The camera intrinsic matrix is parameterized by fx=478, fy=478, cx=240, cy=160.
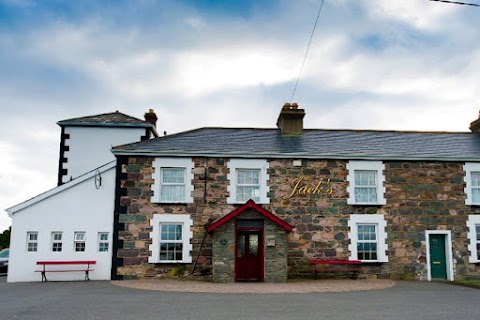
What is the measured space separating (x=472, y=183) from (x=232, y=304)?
42.5 ft

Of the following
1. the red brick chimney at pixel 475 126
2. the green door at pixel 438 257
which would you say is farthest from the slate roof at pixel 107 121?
the red brick chimney at pixel 475 126

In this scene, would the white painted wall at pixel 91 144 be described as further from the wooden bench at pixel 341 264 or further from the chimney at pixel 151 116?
the wooden bench at pixel 341 264

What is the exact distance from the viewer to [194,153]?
18828 millimetres

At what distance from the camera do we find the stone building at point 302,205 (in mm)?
18156

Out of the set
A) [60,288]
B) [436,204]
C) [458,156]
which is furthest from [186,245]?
[458,156]

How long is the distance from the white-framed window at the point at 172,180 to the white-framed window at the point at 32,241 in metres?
4.72

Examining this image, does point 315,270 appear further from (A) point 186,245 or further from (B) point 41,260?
(B) point 41,260

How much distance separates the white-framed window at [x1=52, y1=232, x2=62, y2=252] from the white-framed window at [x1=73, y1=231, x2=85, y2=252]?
553mm

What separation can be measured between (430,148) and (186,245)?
36.4 feet

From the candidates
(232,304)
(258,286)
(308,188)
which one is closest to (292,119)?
(308,188)

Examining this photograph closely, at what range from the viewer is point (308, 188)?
18984mm

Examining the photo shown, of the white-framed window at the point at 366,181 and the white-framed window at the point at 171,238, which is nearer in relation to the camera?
the white-framed window at the point at 171,238

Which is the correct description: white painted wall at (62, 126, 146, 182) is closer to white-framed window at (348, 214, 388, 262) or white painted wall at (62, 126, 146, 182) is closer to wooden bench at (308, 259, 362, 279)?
wooden bench at (308, 259, 362, 279)

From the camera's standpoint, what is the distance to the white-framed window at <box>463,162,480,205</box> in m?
19.5
